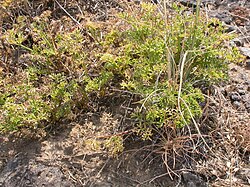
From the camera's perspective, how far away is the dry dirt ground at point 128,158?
214 cm

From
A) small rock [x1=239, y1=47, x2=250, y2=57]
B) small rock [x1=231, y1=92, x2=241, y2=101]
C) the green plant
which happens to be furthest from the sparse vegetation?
small rock [x1=239, y1=47, x2=250, y2=57]

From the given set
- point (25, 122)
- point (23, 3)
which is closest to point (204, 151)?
point (25, 122)

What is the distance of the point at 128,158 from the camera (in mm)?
→ 2199

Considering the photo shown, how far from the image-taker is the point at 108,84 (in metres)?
2.47

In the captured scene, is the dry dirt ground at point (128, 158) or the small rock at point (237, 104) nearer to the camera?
Result: the dry dirt ground at point (128, 158)

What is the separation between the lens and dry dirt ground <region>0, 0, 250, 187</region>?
214cm

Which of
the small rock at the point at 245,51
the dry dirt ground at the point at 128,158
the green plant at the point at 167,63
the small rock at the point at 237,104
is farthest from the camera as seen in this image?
the small rock at the point at 245,51

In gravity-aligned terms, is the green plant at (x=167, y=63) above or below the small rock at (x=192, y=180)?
above

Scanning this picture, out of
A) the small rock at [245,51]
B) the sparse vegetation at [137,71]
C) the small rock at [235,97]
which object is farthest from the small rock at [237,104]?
the small rock at [245,51]

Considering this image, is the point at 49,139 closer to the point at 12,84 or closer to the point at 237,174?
the point at 12,84

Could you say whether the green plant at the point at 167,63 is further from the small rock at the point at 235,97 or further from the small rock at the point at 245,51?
the small rock at the point at 245,51

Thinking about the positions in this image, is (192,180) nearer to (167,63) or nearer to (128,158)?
(128,158)

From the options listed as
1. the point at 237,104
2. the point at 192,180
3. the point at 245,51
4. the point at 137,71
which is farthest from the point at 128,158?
the point at 245,51

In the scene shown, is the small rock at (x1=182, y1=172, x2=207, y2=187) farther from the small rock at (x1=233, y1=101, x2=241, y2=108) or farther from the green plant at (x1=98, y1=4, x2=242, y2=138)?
the small rock at (x1=233, y1=101, x2=241, y2=108)
